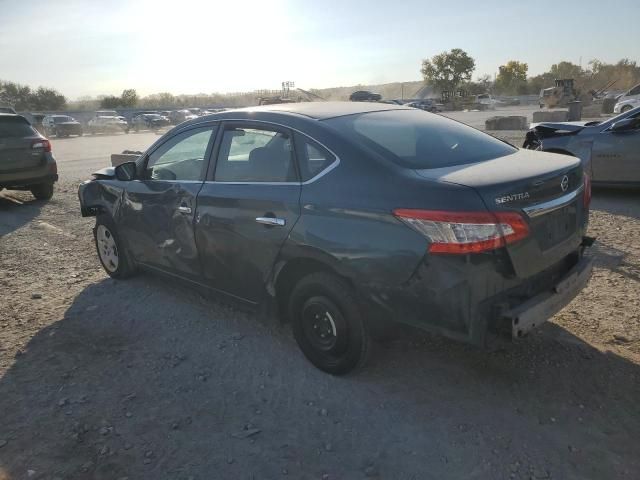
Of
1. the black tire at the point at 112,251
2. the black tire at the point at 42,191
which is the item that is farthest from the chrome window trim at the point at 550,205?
the black tire at the point at 42,191

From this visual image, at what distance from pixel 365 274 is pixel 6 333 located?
323cm

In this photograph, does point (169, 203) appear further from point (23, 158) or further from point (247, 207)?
point (23, 158)

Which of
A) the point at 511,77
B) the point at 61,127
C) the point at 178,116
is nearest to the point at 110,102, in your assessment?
the point at 178,116

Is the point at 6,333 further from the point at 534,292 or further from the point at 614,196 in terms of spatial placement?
the point at 614,196

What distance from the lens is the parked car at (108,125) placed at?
4497cm

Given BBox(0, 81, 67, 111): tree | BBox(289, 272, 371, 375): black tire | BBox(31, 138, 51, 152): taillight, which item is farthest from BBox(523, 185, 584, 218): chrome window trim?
BBox(0, 81, 67, 111): tree

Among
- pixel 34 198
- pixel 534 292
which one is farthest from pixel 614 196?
pixel 34 198

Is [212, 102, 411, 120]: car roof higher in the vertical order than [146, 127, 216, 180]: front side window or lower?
higher

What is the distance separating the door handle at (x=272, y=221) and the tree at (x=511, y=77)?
94106mm

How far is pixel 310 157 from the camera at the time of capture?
125 inches

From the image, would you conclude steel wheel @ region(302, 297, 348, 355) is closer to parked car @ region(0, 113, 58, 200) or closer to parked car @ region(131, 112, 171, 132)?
parked car @ region(0, 113, 58, 200)

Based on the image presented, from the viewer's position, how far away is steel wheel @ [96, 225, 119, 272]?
201 inches

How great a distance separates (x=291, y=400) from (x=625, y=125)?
22.5 ft

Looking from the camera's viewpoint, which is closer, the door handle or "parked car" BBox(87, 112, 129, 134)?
the door handle
